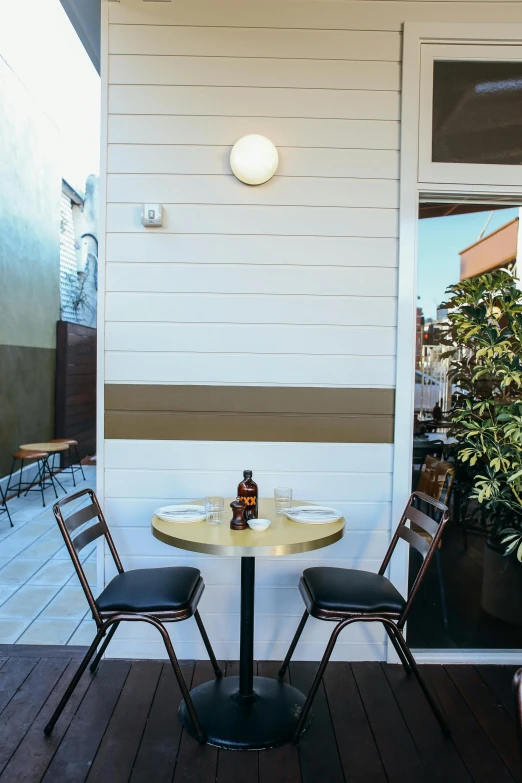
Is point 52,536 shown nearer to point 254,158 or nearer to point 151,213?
point 151,213

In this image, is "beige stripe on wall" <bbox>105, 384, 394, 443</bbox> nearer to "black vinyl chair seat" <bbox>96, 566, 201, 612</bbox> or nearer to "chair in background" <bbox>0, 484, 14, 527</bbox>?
"black vinyl chair seat" <bbox>96, 566, 201, 612</bbox>

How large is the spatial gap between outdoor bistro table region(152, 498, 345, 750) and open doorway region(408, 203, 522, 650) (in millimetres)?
793

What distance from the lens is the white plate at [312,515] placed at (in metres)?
2.32

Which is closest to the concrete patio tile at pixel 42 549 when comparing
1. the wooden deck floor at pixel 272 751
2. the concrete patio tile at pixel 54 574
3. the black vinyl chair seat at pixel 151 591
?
the concrete patio tile at pixel 54 574

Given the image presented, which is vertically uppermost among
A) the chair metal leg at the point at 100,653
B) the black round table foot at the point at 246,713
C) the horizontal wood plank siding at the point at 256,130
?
the horizontal wood plank siding at the point at 256,130

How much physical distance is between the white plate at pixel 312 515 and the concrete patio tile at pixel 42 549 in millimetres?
2666

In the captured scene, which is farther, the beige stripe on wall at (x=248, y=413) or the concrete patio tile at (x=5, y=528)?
the concrete patio tile at (x=5, y=528)

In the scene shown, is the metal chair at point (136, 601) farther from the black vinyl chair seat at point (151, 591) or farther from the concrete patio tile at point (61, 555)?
the concrete patio tile at point (61, 555)

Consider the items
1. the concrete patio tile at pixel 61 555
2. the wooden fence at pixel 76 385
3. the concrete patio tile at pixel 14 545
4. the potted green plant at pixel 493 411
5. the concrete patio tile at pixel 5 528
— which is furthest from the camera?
the wooden fence at pixel 76 385

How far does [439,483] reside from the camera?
288cm

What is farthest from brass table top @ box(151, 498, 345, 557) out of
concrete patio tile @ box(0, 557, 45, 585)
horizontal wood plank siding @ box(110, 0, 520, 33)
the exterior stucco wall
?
the exterior stucco wall

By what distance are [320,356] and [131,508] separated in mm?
1161

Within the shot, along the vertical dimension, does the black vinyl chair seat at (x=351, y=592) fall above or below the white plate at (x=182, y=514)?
below

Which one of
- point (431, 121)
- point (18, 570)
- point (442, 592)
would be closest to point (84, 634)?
point (18, 570)
